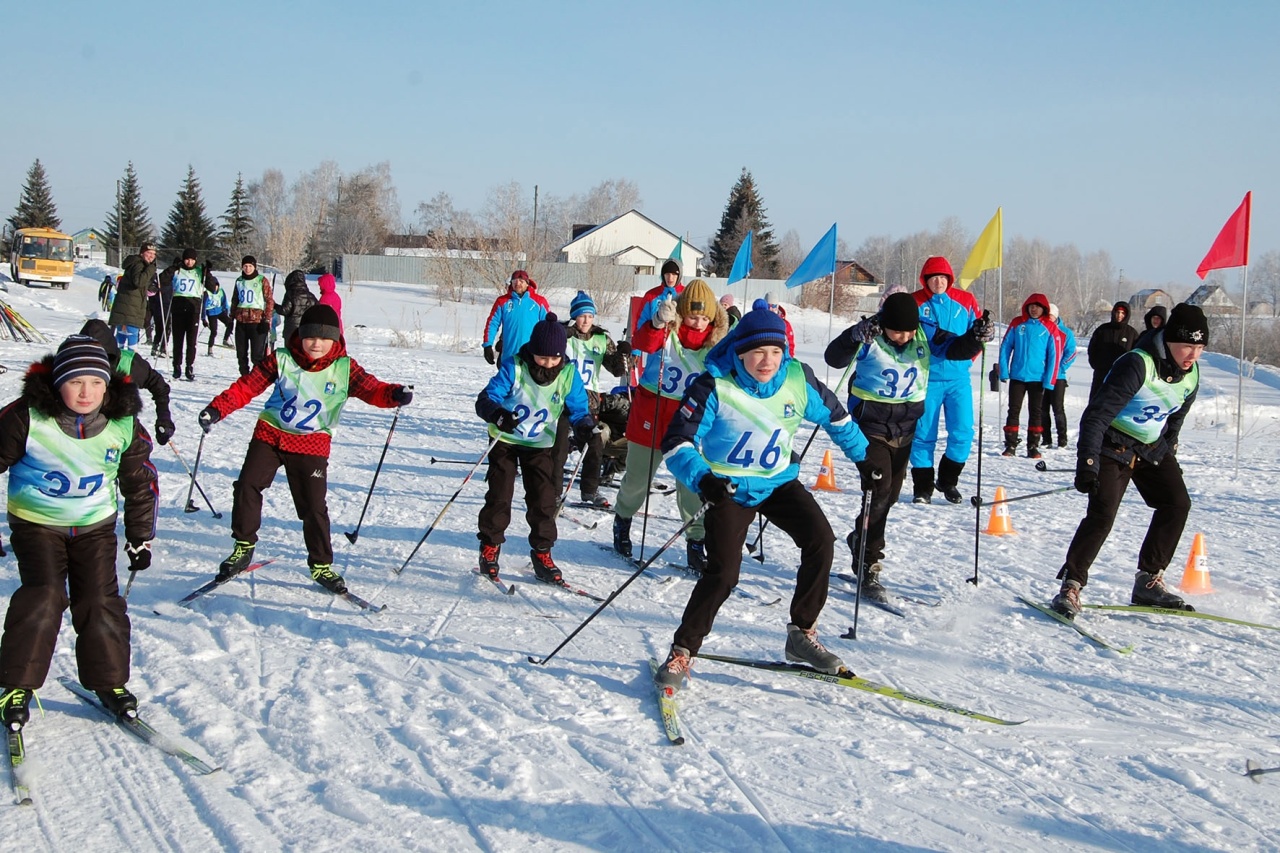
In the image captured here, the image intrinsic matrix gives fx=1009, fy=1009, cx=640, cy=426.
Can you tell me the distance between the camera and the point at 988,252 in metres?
7.80

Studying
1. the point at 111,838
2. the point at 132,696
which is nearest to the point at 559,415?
the point at 132,696

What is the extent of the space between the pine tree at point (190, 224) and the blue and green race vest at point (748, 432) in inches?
2474

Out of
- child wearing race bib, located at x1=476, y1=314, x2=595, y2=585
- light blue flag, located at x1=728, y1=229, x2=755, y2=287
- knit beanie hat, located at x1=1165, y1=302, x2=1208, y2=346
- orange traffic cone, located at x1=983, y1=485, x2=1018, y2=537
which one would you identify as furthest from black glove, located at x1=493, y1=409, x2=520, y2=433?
light blue flag, located at x1=728, y1=229, x2=755, y2=287

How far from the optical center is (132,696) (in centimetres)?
405

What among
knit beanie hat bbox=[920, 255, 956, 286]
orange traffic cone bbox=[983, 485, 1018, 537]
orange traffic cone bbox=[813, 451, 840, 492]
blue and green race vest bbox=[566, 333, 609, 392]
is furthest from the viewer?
orange traffic cone bbox=[813, 451, 840, 492]

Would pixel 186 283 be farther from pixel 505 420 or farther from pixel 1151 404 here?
pixel 1151 404

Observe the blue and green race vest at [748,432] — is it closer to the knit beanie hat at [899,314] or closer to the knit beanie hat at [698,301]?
the knit beanie hat at [899,314]

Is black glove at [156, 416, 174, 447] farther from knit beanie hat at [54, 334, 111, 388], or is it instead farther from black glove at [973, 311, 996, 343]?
black glove at [973, 311, 996, 343]

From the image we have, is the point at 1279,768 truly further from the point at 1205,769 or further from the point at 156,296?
the point at 156,296

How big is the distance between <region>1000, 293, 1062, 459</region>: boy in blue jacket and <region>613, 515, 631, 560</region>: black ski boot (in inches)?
265

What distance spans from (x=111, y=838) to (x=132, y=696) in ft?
3.17

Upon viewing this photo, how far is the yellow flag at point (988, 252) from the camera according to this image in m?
7.59

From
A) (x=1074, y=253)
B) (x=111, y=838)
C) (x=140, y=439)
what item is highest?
(x=1074, y=253)

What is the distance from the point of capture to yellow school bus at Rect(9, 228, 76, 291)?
3725 cm
